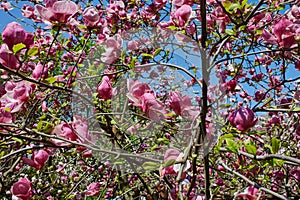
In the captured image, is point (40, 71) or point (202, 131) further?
point (40, 71)

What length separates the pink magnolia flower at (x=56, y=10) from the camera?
1.02 metres

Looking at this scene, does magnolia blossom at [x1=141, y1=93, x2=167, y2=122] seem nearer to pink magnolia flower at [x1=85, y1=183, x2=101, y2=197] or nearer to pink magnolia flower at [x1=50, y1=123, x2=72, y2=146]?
pink magnolia flower at [x1=50, y1=123, x2=72, y2=146]

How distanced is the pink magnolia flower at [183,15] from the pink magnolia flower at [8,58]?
0.55m

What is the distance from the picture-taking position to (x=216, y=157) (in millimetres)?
1396

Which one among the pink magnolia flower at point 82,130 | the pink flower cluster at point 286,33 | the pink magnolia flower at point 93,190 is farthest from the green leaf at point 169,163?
the pink magnolia flower at point 93,190

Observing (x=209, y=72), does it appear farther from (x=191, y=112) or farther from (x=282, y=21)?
(x=282, y=21)

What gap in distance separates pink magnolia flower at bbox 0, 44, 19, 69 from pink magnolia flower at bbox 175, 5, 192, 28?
0.55 meters

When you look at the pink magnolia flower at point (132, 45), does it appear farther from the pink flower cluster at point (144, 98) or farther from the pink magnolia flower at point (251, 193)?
the pink magnolia flower at point (251, 193)

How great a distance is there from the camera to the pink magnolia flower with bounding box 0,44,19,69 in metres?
0.94

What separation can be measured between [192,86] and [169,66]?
0.10 m

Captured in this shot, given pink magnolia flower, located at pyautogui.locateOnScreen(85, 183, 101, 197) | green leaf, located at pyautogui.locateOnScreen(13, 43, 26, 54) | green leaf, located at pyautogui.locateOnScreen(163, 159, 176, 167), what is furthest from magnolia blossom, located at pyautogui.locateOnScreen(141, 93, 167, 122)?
pink magnolia flower, located at pyautogui.locateOnScreen(85, 183, 101, 197)

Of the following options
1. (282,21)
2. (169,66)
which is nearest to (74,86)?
(169,66)

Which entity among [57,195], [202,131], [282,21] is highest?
[282,21]

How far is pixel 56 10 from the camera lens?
1.03 meters
